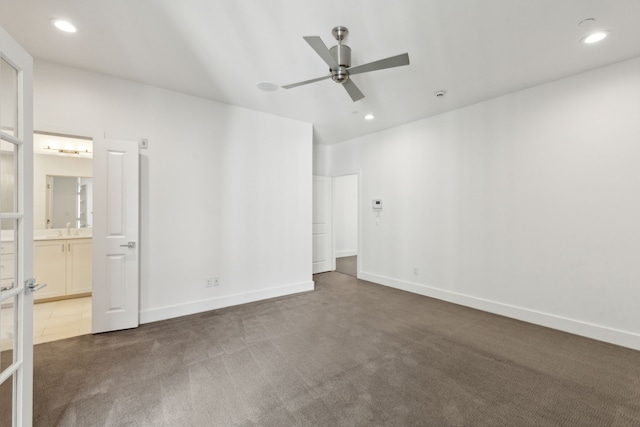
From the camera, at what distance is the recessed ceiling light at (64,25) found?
2.27 m

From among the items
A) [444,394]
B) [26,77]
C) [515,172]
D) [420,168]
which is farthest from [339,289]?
→ [26,77]

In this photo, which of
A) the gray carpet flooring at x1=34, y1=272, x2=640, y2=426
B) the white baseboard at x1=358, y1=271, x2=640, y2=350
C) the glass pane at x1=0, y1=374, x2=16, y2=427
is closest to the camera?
the glass pane at x1=0, y1=374, x2=16, y2=427

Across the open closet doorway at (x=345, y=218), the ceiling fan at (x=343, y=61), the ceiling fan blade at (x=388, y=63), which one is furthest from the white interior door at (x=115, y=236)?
the open closet doorway at (x=345, y=218)

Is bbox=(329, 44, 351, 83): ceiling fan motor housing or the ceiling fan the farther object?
bbox=(329, 44, 351, 83): ceiling fan motor housing

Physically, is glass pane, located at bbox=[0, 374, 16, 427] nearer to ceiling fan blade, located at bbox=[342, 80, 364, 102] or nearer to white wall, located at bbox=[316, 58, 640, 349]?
ceiling fan blade, located at bbox=[342, 80, 364, 102]

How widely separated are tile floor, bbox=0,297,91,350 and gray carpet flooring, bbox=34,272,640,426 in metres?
0.28

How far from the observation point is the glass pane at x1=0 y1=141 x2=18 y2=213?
4.54ft

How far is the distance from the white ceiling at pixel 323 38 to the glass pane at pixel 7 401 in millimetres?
2569

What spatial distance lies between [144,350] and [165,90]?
3.09m

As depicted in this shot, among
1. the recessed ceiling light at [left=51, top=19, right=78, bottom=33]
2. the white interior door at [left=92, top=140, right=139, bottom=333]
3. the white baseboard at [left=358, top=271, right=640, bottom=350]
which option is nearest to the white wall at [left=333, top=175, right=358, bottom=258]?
the white baseboard at [left=358, top=271, right=640, bottom=350]

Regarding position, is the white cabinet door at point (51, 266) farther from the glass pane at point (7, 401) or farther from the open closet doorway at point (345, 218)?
the open closet doorway at point (345, 218)

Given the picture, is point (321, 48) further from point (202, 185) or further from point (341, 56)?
point (202, 185)

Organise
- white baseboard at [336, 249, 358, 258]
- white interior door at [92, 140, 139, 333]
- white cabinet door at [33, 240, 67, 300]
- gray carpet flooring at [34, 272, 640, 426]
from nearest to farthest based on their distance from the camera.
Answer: gray carpet flooring at [34, 272, 640, 426]
white interior door at [92, 140, 139, 333]
white cabinet door at [33, 240, 67, 300]
white baseboard at [336, 249, 358, 258]

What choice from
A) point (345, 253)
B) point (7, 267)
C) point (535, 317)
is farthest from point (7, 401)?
point (345, 253)
